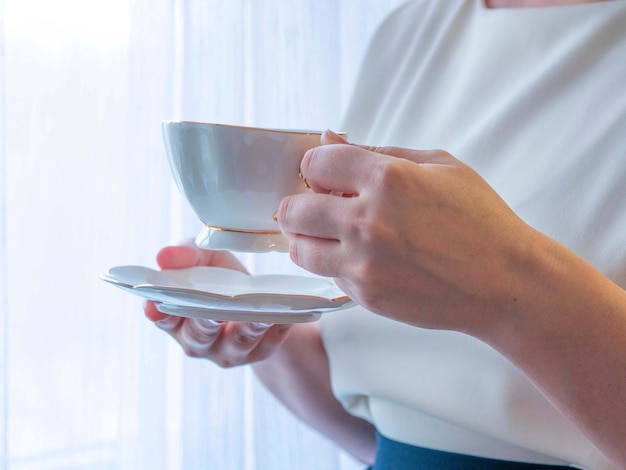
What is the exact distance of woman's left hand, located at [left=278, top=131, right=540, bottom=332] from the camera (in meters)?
0.45

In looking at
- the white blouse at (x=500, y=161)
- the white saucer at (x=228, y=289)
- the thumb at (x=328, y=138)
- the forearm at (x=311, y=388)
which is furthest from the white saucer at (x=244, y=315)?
the forearm at (x=311, y=388)

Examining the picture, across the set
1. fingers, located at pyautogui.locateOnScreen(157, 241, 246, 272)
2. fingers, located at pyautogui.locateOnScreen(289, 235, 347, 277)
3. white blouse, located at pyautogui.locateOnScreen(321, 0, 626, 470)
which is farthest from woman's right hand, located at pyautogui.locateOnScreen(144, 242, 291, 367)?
fingers, located at pyautogui.locateOnScreen(289, 235, 347, 277)

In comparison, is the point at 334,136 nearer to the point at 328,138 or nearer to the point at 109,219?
the point at 328,138

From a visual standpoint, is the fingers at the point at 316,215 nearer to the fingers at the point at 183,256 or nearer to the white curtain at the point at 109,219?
the fingers at the point at 183,256

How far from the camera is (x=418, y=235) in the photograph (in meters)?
0.45

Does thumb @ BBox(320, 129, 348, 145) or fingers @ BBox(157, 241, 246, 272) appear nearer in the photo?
thumb @ BBox(320, 129, 348, 145)

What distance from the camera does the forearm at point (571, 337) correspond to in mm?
485

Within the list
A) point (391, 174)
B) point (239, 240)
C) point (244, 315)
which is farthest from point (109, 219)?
point (391, 174)

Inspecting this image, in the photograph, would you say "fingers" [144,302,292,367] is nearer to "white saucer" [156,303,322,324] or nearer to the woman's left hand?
"white saucer" [156,303,322,324]

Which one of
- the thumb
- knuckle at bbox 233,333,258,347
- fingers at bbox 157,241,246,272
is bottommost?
knuckle at bbox 233,333,258,347

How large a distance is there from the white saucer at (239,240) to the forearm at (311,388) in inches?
13.2

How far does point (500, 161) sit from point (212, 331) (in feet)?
1.21

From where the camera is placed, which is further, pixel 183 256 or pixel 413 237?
pixel 183 256

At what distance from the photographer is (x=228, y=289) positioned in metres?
0.70
